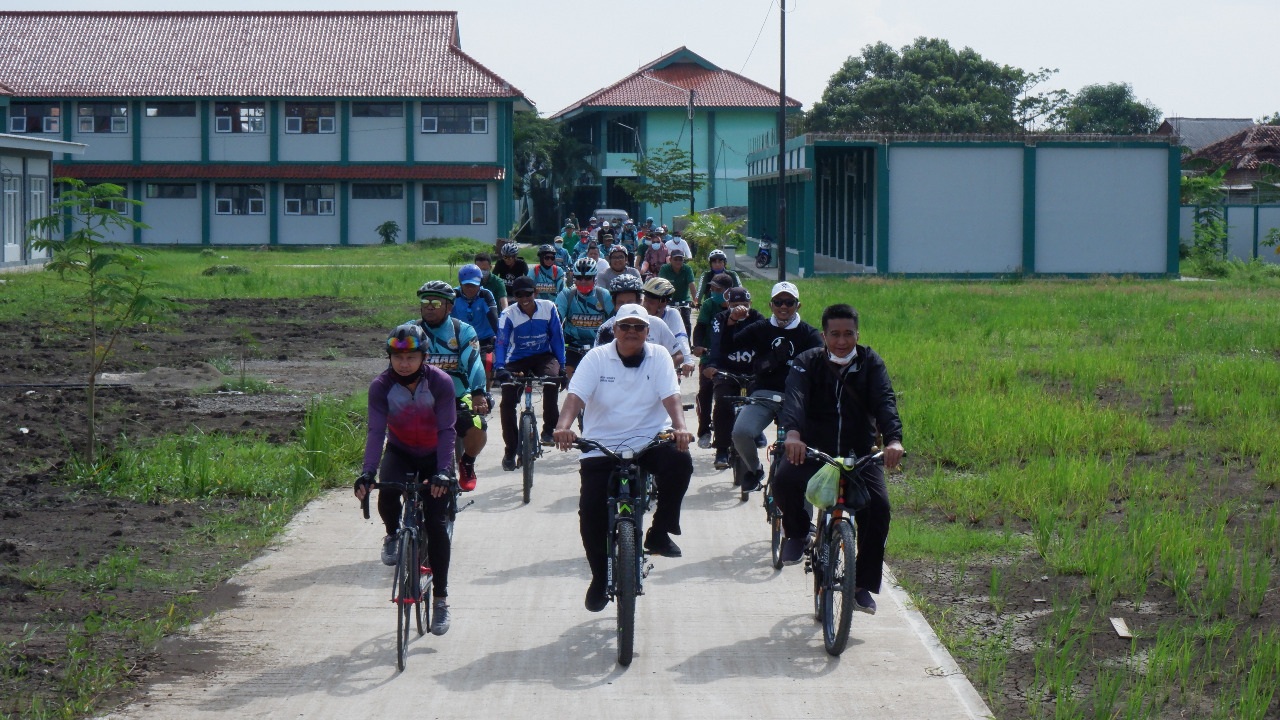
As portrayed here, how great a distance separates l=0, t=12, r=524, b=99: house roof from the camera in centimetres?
6238

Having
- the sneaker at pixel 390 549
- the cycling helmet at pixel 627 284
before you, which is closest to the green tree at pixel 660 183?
the cycling helmet at pixel 627 284

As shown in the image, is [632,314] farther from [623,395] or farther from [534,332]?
[534,332]

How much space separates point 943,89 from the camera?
249 feet

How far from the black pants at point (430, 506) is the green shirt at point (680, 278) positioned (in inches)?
474

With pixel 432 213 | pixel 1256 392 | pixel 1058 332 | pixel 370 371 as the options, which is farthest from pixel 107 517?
pixel 432 213

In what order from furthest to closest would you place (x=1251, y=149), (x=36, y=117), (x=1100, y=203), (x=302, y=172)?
(x=1251, y=149) → (x=36, y=117) → (x=302, y=172) → (x=1100, y=203)

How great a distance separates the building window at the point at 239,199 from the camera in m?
63.3

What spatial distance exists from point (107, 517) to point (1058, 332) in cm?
1734

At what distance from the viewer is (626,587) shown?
6.82m

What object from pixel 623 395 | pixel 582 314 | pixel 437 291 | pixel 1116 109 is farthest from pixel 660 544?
pixel 1116 109

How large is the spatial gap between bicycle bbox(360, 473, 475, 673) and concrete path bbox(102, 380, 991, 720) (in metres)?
0.21

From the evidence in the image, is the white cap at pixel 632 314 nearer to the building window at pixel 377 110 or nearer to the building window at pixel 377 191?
the building window at pixel 377 110

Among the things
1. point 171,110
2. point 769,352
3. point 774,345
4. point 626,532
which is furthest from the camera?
point 171,110

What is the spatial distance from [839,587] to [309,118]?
59.1m
